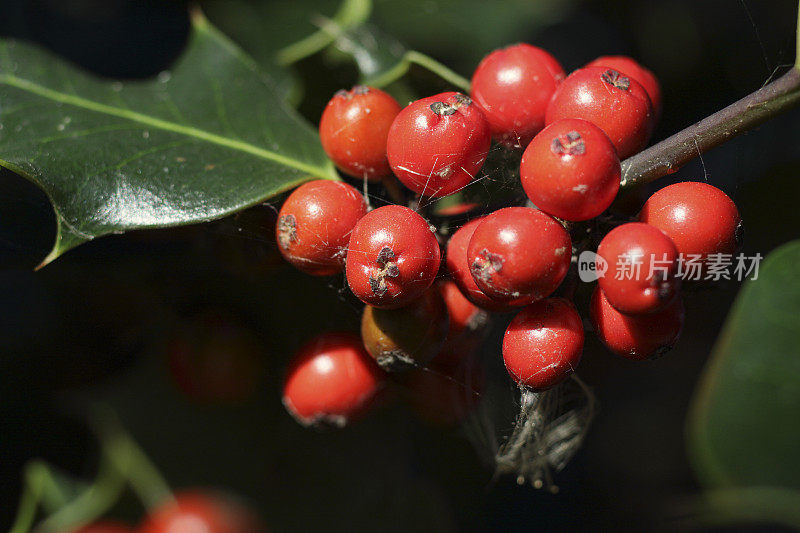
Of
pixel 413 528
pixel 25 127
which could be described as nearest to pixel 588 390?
pixel 413 528

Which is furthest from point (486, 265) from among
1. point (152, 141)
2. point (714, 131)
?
point (152, 141)

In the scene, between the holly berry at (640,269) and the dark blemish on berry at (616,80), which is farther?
the dark blemish on berry at (616,80)

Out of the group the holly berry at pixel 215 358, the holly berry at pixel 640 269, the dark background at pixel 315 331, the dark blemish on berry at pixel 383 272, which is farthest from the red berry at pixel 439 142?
the holly berry at pixel 215 358

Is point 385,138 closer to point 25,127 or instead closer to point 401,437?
point 25,127

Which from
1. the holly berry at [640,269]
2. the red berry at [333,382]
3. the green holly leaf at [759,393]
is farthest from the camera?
the red berry at [333,382]

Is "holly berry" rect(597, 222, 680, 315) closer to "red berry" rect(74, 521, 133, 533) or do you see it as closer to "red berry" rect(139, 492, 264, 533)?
"red berry" rect(139, 492, 264, 533)

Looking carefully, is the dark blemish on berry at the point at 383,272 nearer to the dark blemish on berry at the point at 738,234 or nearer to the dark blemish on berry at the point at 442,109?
the dark blemish on berry at the point at 442,109
